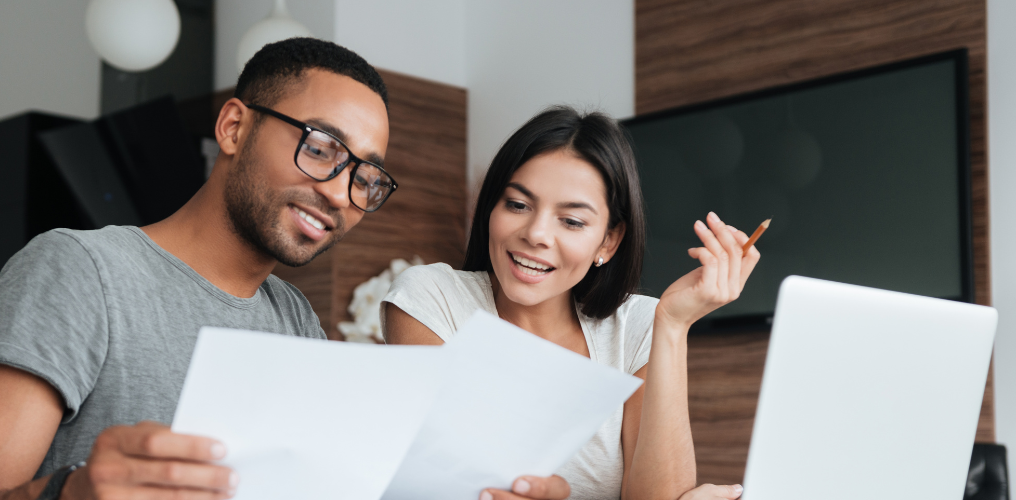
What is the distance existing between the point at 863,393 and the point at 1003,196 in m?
2.08

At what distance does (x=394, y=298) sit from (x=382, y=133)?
327 mm

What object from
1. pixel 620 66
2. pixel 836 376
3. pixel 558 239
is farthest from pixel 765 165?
pixel 836 376

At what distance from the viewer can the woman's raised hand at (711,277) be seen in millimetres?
999

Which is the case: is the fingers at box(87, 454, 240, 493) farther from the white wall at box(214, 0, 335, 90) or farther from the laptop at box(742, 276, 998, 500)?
the white wall at box(214, 0, 335, 90)

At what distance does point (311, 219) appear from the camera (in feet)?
3.62

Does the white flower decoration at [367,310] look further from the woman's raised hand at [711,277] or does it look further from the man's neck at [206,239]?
the woman's raised hand at [711,277]

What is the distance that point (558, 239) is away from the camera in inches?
55.4

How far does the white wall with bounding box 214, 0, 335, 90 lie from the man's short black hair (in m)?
2.42

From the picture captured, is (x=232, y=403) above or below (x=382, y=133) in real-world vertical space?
below

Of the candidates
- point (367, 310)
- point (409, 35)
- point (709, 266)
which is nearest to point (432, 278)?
point (709, 266)

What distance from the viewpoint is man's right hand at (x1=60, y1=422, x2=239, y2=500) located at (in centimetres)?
58

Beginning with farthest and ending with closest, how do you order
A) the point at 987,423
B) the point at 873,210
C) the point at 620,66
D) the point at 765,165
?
the point at 620,66 → the point at 765,165 → the point at 873,210 → the point at 987,423

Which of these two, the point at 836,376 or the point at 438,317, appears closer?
the point at 836,376

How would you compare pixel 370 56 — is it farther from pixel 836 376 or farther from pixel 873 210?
pixel 836 376
